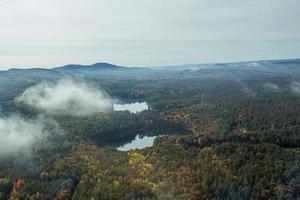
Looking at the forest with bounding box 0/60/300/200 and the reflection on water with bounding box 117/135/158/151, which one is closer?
the forest with bounding box 0/60/300/200

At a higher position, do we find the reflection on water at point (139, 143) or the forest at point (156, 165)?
the forest at point (156, 165)

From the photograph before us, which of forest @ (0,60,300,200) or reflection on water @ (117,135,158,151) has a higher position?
forest @ (0,60,300,200)

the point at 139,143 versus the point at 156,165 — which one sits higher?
the point at 156,165

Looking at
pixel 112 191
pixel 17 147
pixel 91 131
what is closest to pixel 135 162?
pixel 112 191

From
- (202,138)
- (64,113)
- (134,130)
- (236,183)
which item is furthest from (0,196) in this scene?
(64,113)

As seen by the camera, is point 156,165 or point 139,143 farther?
point 139,143

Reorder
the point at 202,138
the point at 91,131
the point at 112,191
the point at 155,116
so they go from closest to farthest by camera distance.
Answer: the point at 112,191, the point at 202,138, the point at 91,131, the point at 155,116

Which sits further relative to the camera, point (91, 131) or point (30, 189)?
point (91, 131)

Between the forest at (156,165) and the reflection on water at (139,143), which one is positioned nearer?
the forest at (156,165)

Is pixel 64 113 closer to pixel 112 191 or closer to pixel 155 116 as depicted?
pixel 155 116

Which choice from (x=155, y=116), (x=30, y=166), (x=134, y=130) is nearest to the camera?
(x=30, y=166)
